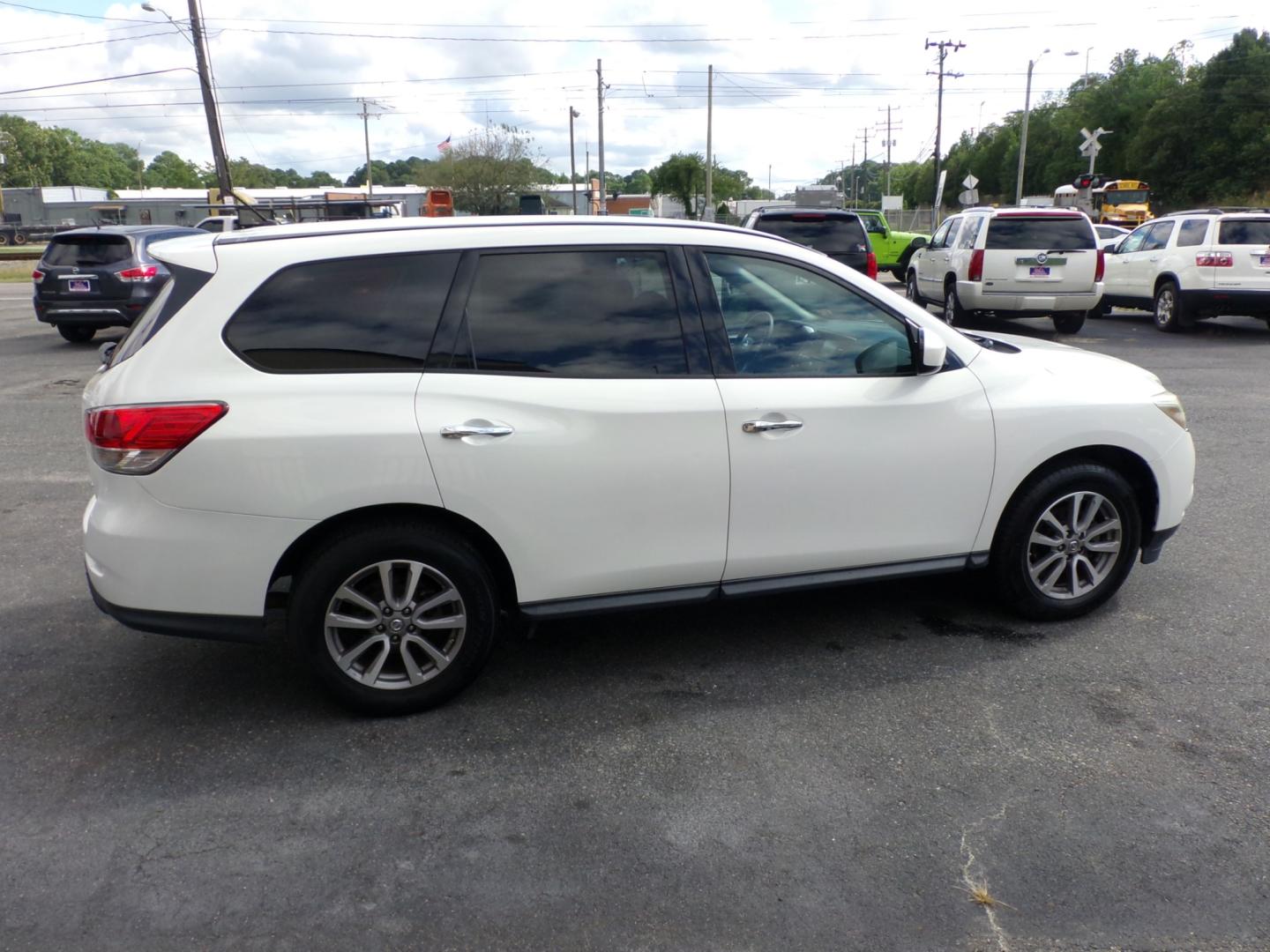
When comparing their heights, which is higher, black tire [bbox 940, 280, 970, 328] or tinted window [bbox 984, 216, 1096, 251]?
tinted window [bbox 984, 216, 1096, 251]

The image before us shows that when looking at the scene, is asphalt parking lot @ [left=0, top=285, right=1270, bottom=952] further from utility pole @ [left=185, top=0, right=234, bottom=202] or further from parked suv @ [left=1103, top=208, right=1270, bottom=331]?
utility pole @ [left=185, top=0, right=234, bottom=202]

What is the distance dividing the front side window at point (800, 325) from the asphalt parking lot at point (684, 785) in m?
1.22

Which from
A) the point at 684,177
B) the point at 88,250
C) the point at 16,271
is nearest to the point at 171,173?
the point at 684,177

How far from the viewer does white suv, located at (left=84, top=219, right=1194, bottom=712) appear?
350cm

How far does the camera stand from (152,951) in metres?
2.61

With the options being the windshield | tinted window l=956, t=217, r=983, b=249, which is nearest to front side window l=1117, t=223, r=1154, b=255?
tinted window l=956, t=217, r=983, b=249

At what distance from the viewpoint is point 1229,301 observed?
15.0 m

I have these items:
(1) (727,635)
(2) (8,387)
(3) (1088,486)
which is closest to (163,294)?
(1) (727,635)

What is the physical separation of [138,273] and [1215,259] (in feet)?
50.0

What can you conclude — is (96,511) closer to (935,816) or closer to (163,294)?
(163,294)

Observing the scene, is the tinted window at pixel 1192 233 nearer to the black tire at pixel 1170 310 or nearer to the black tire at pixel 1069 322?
the black tire at pixel 1170 310

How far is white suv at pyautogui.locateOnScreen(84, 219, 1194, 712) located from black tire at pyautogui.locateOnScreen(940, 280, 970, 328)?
39.3ft

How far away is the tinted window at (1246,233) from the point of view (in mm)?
14664

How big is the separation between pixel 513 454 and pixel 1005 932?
6.91 feet
